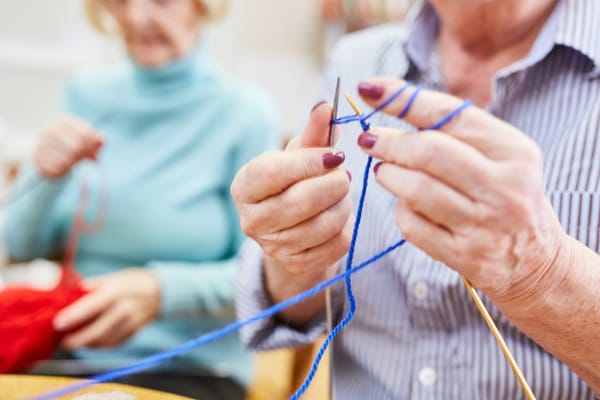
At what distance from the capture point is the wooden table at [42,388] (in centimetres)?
60

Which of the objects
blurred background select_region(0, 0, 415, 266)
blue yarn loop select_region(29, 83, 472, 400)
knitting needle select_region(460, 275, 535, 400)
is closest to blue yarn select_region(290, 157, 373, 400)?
blue yarn loop select_region(29, 83, 472, 400)

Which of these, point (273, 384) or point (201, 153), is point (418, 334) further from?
point (201, 153)

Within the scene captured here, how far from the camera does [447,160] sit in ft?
1.27

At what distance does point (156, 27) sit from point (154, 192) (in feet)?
1.11

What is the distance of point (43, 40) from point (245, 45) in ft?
2.83

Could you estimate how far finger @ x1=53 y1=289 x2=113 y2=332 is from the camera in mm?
945

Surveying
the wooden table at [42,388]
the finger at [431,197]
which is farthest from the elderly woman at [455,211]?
the wooden table at [42,388]

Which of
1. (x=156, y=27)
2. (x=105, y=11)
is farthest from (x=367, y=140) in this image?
(x=105, y=11)

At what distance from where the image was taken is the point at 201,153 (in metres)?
1.20

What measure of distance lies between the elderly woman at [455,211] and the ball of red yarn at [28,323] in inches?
13.6

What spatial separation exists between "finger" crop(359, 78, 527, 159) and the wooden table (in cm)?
38

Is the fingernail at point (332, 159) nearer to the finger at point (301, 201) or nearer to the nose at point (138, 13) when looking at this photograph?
the finger at point (301, 201)

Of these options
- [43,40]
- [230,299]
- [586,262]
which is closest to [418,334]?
[586,262]

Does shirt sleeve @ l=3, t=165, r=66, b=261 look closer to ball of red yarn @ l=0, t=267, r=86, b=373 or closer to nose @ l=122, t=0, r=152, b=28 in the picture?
ball of red yarn @ l=0, t=267, r=86, b=373
